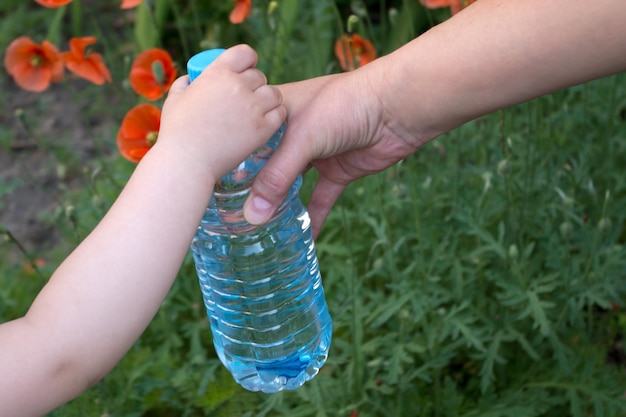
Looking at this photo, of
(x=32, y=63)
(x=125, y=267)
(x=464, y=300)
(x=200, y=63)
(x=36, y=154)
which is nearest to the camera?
(x=125, y=267)

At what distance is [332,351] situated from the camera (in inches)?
84.0

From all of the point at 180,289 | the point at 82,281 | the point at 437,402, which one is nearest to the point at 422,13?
the point at 180,289

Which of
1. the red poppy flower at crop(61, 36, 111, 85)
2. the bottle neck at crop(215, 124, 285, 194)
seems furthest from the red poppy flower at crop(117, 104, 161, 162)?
the bottle neck at crop(215, 124, 285, 194)

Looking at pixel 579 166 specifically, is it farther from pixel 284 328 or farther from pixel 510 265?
pixel 284 328

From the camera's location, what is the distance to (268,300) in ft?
5.67

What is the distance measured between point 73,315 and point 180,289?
1285 mm

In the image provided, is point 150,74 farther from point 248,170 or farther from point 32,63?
point 248,170

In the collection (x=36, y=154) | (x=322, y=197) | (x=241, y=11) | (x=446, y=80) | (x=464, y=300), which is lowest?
(x=36, y=154)

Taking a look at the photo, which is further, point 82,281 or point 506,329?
point 506,329

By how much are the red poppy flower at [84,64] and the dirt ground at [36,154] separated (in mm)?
807

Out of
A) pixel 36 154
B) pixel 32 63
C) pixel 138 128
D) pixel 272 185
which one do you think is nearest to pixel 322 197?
pixel 272 185

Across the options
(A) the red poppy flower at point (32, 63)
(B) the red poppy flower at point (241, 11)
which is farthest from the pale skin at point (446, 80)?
(A) the red poppy flower at point (32, 63)

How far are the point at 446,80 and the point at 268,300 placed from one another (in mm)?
564

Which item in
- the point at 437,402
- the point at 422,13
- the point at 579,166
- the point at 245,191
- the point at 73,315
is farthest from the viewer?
the point at 422,13
